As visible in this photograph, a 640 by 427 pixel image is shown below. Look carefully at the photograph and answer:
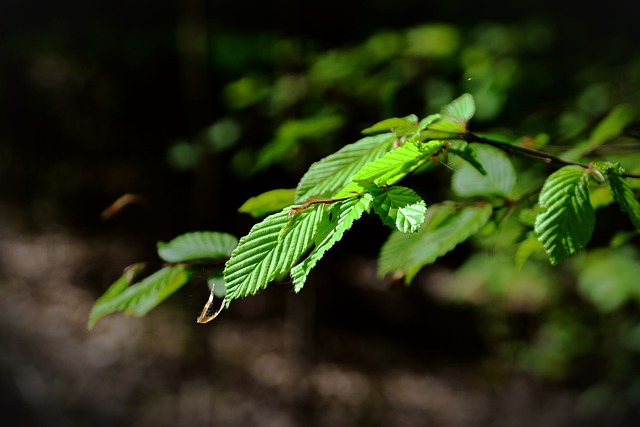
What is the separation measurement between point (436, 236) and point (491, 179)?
5.8 inches

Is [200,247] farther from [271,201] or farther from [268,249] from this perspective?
[268,249]

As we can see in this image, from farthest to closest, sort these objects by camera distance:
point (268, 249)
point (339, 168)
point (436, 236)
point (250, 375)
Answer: point (250, 375) < point (436, 236) < point (339, 168) < point (268, 249)

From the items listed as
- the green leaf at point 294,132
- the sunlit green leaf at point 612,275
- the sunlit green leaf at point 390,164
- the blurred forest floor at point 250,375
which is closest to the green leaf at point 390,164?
the sunlit green leaf at point 390,164

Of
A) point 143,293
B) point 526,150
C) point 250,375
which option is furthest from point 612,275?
point 250,375

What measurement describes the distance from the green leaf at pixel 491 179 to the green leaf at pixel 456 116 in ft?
0.48

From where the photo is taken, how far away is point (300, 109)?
2270mm

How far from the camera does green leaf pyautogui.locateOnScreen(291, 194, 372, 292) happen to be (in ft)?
1.87

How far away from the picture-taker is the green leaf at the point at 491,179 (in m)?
0.89

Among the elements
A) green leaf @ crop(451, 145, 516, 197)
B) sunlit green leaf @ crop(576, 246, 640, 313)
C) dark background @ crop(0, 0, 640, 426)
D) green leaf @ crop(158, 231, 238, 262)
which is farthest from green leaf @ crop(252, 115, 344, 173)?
sunlit green leaf @ crop(576, 246, 640, 313)

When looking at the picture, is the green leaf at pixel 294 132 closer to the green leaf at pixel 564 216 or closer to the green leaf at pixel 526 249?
the green leaf at pixel 526 249

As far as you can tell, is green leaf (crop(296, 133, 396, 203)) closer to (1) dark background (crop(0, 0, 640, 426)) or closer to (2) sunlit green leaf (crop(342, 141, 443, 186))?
(2) sunlit green leaf (crop(342, 141, 443, 186))

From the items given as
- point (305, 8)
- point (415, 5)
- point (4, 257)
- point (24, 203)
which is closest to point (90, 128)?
point (24, 203)

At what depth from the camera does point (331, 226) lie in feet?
1.95

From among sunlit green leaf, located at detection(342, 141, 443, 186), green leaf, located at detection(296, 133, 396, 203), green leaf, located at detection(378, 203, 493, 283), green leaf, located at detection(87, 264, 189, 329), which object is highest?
sunlit green leaf, located at detection(342, 141, 443, 186)
